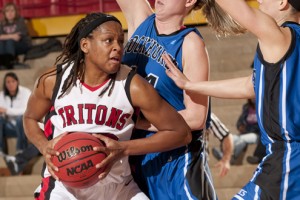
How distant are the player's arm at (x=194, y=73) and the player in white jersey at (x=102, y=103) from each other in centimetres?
19

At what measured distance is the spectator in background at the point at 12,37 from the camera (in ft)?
35.4

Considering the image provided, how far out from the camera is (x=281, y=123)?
126 inches

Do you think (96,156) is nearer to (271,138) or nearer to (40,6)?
(271,138)

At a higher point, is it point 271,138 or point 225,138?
point 271,138

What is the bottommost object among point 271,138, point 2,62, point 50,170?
point 2,62

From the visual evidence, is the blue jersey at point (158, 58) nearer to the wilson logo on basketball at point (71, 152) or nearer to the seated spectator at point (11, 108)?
the wilson logo on basketball at point (71, 152)

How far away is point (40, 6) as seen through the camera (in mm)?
12516

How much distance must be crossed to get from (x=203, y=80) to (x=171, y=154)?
438 millimetres

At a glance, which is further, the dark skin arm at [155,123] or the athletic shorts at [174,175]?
the athletic shorts at [174,175]

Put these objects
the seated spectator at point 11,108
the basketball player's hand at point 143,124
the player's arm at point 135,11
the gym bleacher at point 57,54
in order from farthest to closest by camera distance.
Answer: the seated spectator at point 11,108
the gym bleacher at point 57,54
the player's arm at point 135,11
the basketball player's hand at point 143,124

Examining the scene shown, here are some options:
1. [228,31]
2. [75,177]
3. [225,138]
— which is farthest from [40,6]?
[75,177]

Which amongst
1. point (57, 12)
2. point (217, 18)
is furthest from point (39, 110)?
point (57, 12)

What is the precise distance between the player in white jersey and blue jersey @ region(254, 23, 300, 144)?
1.94 ft

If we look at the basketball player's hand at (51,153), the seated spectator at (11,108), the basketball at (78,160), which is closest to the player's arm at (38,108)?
the basketball player's hand at (51,153)
